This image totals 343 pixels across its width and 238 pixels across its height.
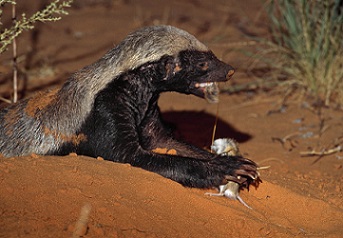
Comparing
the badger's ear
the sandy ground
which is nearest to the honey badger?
the badger's ear

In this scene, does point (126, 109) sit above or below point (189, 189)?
above

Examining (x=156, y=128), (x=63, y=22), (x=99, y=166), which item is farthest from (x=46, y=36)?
(x=99, y=166)

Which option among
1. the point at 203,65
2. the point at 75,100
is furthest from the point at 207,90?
the point at 75,100

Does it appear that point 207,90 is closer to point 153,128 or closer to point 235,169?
point 153,128

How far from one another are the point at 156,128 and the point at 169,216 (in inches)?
60.2

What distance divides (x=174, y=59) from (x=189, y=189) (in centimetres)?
106

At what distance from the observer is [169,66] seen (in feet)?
16.6

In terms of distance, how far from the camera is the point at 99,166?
441 cm

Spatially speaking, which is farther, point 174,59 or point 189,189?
point 174,59

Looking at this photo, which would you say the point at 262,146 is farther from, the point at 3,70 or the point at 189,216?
the point at 3,70

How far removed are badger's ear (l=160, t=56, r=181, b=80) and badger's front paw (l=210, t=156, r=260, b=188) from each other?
A: 801mm

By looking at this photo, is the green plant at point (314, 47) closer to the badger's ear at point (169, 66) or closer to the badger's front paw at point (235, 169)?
the badger's ear at point (169, 66)

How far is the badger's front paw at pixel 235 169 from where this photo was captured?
4648mm

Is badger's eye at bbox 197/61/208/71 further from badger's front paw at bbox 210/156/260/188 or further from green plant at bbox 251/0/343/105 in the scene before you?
green plant at bbox 251/0/343/105
